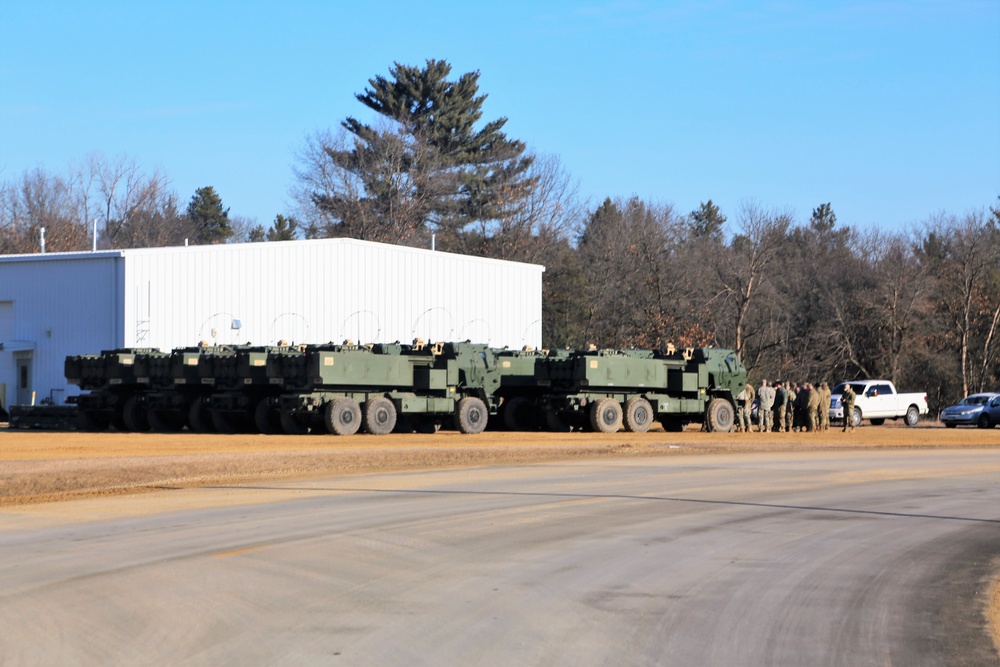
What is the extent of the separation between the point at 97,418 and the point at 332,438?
29.5 ft

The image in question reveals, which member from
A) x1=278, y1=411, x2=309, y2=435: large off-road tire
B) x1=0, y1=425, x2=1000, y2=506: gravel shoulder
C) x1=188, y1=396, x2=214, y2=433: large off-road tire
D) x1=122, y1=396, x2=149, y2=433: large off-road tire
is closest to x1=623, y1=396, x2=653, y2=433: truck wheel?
x1=0, y1=425, x2=1000, y2=506: gravel shoulder

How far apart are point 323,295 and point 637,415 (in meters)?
13.4

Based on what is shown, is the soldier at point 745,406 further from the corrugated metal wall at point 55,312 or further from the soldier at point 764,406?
the corrugated metal wall at point 55,312

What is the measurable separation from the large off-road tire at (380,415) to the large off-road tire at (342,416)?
1.02ft

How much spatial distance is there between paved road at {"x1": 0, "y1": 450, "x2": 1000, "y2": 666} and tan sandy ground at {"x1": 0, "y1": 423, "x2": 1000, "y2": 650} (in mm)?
2981

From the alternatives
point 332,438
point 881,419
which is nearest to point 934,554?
point 332,438

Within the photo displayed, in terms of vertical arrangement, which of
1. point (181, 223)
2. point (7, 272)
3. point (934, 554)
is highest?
point (181, 223)

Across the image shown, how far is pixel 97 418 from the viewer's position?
120ft

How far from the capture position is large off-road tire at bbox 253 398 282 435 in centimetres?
3428

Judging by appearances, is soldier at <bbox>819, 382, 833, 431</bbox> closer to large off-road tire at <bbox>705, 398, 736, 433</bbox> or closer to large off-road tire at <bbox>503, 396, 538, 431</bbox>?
large off-road tire at <bbox>705, 398, 736, 433</bbox>

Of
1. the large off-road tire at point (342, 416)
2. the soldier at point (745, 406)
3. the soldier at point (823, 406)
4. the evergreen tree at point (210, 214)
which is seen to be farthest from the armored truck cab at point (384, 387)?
the evergreen tree at point (210, 214)

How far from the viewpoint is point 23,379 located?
41.4m

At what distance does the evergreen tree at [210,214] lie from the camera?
106 metres

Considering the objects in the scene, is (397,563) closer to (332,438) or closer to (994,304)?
(332,438)
